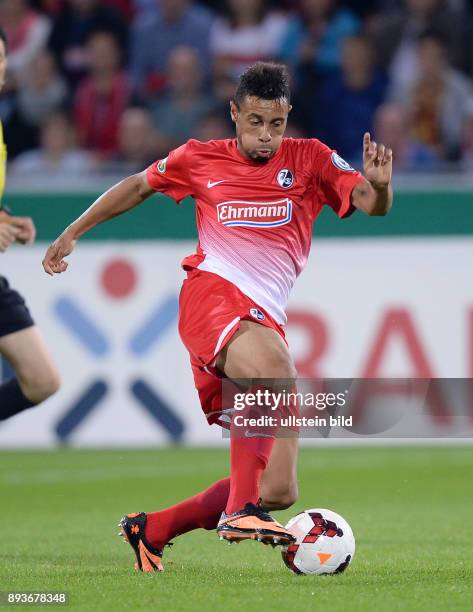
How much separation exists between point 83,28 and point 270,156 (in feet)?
24.9

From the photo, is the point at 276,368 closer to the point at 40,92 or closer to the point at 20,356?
the point at 20,356

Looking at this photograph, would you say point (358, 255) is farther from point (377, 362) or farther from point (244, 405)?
point (244, 405)

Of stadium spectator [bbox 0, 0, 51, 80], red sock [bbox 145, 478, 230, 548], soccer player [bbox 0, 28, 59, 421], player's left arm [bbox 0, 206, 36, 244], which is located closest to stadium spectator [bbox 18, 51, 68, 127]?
stadium spectator [bbox 0, 0, 51, 80]

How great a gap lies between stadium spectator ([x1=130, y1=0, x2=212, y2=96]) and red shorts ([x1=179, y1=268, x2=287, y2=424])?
7009mm

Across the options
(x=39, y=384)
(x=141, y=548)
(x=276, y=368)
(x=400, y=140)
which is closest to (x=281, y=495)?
(x=276, y=368)

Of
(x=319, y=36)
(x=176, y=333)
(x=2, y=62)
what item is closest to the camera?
(x=2, y=62)

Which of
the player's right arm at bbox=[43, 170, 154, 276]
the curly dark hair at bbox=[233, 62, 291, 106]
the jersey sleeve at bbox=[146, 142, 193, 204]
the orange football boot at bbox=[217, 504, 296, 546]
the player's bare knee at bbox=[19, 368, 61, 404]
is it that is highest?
the curly dark hair at bbox=[233, 62, 291, 106]

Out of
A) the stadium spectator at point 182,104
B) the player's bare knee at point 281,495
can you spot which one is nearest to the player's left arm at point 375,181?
the player's bare knee at point 281,495

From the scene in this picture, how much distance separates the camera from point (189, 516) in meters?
5.81

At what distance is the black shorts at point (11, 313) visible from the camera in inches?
285

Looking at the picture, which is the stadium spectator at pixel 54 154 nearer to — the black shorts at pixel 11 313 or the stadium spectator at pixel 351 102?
the stadium spectator at pixel 351 102

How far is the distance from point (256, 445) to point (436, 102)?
7.04m

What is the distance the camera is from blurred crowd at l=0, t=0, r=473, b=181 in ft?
38.7

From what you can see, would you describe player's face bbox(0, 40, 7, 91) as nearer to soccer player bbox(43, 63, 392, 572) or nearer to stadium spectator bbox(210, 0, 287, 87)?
soccer player bbox(43, 63, 392, 572)
